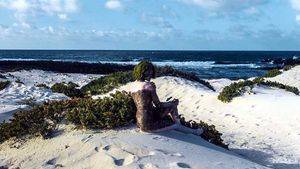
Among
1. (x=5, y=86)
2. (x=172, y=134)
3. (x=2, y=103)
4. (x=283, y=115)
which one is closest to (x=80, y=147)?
(x=172, y=134)

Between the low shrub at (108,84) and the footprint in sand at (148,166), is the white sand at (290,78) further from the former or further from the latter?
the footprint in sand at (148,166)

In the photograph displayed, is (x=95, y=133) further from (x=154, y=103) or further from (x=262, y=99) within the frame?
(x=262, y=99)

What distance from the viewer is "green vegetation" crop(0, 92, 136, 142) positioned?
32.1 ft

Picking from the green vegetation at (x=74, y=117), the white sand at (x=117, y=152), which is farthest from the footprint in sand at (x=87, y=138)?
the green vegetation at (x=74, y=117)

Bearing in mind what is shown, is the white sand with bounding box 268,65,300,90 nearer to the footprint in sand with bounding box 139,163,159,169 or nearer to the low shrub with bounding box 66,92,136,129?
the low shrub with bounding box 66,92,136,129

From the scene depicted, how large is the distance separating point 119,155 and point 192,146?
1.47 metres

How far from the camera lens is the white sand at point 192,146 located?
864cm

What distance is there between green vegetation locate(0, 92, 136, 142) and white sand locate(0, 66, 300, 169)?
222 millimetres

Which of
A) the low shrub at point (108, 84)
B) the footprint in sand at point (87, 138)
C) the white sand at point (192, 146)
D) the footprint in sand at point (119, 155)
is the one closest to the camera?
the footprint in sand at point (119, 155)

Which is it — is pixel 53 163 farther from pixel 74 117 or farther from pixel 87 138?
pixel 74 117

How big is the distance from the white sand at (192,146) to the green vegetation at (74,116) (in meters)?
0.22

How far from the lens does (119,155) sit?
8.65 m

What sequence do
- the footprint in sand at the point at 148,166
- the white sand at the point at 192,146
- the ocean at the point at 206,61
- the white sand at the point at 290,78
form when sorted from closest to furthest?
the footprint in sand at the point at 148,166
the white sand at the point at 192,146
the white sand at the point at 290,78
the ocean at the point at 206,61

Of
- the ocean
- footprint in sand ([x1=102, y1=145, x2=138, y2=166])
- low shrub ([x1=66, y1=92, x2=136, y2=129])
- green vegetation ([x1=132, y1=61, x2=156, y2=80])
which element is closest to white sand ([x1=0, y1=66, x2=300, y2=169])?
footprint in sand ([x1=102, y1=145, x2=138, y2=166])
